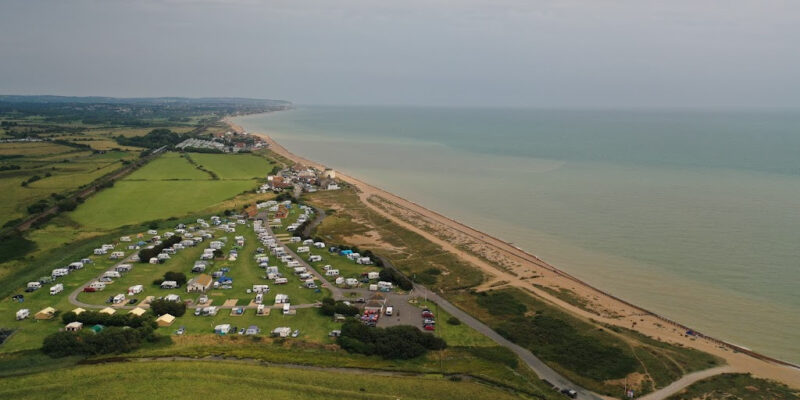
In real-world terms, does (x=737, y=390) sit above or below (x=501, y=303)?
below

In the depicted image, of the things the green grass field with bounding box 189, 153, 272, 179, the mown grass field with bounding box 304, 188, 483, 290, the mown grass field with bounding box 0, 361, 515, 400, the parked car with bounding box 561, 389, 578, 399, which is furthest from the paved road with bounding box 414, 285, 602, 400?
the green grass field with bounding box 189, 153, 272, 179

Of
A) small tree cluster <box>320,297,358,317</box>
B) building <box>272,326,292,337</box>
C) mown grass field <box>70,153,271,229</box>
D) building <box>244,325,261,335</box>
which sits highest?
mown grass field <box>70,153,271,229</box>

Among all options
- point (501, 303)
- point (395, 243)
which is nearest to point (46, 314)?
point (395, 243)

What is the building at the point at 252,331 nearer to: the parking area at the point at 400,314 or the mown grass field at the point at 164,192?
the parking area at the point at 400,314

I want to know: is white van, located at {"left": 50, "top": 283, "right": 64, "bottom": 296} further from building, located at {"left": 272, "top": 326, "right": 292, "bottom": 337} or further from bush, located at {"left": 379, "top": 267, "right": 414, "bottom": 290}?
bush, located at {"left": 379, "top": 267, "right": 414, "bottom": 290}

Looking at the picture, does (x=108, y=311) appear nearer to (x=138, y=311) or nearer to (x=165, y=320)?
(x=138, y=311)

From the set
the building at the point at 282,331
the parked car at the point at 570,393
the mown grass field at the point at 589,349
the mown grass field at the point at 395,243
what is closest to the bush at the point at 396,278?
the mown grass field at the point at 395,243

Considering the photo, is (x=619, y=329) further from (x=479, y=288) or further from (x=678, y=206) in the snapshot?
(x=678, y=206)
